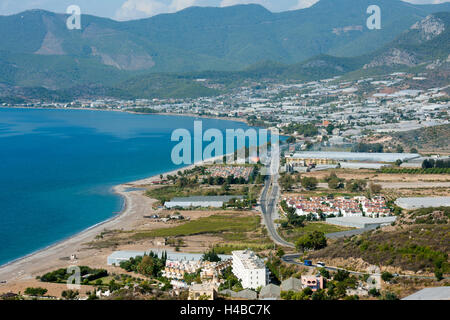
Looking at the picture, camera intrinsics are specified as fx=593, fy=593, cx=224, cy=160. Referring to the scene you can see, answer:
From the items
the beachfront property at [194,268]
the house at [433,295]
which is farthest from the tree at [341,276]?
the house at [433,295]

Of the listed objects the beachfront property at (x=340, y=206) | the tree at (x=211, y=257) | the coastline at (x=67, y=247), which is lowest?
the coastline at (x=67, y=247)

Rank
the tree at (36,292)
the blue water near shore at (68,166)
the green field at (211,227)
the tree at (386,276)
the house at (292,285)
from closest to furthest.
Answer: the house at (292,285) < the tree at (386,276) < the tree at (36,292) < the green field at (211,227) < the blue water near shore at (68,166)

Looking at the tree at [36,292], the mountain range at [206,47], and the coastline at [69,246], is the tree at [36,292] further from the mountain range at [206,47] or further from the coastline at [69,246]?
the mountain range at [206,47]

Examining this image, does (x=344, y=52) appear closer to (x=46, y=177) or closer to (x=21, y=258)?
(x=46, y=177)

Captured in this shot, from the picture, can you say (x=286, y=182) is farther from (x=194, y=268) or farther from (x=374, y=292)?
(x=374, y=292)

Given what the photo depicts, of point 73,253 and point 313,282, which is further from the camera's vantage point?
point 73,253

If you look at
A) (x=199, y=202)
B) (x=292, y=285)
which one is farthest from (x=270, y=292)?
(x=199, y=202)
